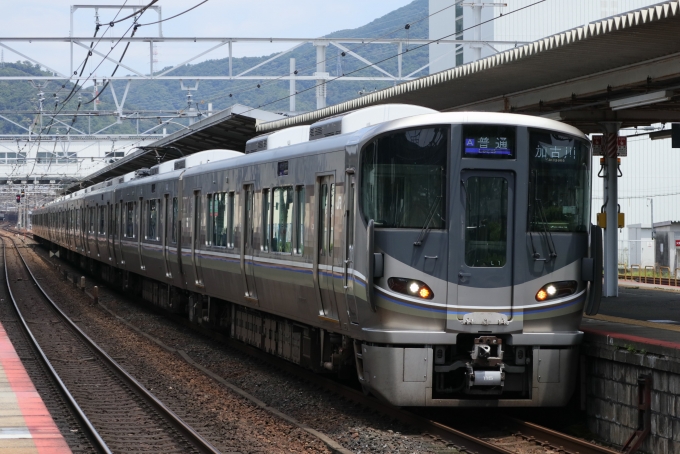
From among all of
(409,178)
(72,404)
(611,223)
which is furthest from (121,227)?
(409,178)

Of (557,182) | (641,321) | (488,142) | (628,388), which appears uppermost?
(488,142)

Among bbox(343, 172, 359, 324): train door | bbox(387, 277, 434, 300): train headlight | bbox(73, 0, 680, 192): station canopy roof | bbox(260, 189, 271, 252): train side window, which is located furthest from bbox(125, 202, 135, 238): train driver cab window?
bbox(387, 277, 434, 300): train headlight

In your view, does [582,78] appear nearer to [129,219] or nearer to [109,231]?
[129,219]

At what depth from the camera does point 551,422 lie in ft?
32.5

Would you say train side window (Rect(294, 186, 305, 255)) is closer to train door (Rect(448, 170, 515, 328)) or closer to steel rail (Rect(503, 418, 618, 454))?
train door (Rect(448, 170, 515, 328))

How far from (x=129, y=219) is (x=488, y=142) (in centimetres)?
1604

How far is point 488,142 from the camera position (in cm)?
919

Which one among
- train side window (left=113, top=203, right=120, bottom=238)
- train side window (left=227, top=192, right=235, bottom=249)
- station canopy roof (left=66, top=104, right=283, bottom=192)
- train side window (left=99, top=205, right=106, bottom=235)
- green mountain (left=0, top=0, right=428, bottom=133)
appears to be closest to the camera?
train side window (left=227, top=192, right=235, bottom=249)

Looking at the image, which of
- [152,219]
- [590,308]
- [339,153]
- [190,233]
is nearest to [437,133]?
[339,153]

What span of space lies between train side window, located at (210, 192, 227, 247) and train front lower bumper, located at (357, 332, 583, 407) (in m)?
5.83

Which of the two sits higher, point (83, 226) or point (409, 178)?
point (409, 178)

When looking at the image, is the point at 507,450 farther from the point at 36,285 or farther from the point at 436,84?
Result: the point at 36,285

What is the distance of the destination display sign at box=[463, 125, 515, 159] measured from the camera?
30.0 feet

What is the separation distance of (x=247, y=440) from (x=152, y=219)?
12189 mm
